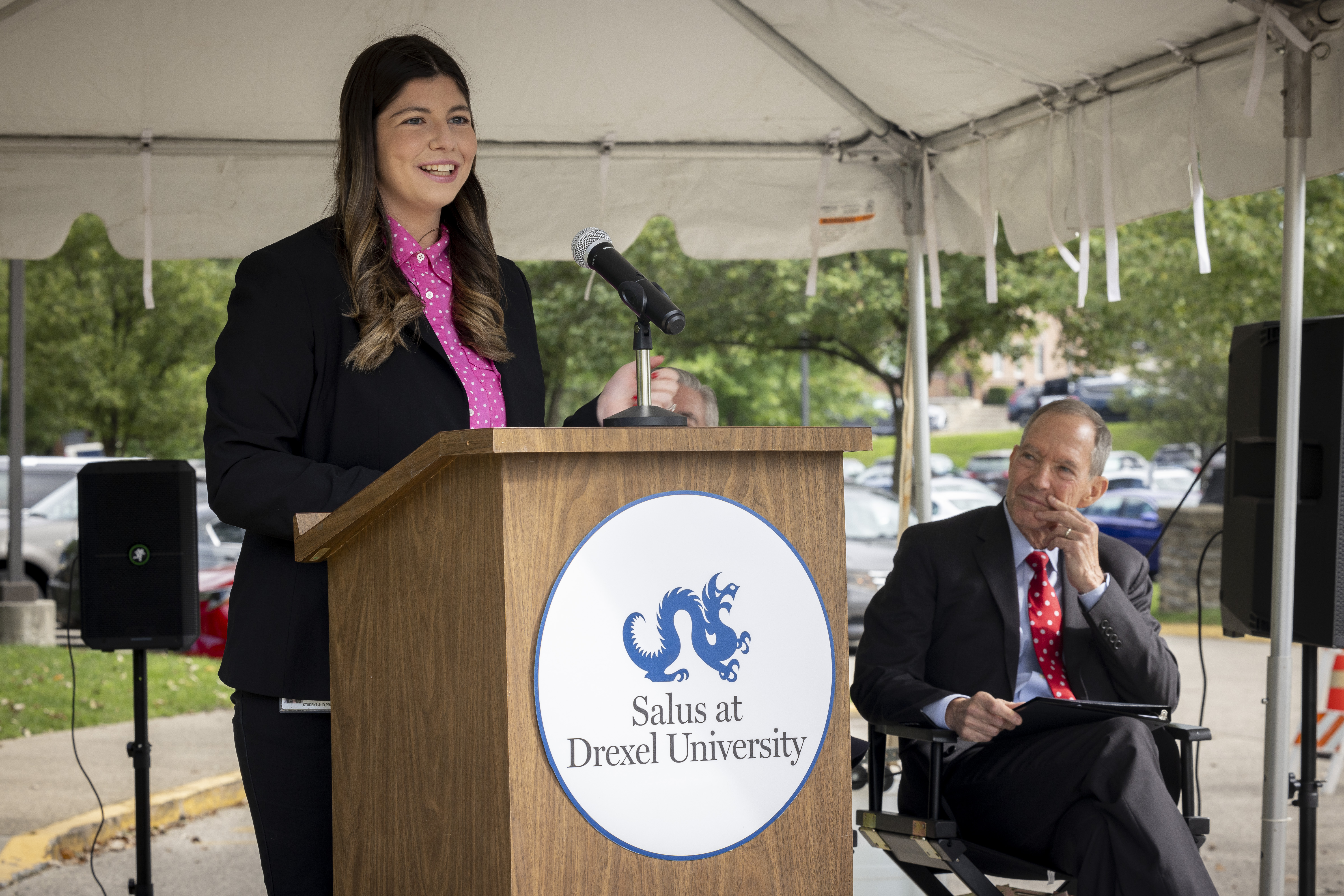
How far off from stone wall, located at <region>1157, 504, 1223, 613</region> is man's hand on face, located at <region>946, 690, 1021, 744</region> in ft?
39.1

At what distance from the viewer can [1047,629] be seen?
3.54 m

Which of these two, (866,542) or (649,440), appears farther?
(866,542)

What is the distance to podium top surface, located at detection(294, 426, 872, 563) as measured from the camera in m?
1.37

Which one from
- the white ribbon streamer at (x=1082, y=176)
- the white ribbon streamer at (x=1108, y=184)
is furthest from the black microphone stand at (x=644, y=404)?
the white ribbon streamer at (x=1082, y=176)

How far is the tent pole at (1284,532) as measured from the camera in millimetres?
3281

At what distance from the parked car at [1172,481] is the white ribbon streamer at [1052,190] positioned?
21141mm

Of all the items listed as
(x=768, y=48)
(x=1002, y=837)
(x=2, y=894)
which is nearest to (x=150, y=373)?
(x=2, y=894)

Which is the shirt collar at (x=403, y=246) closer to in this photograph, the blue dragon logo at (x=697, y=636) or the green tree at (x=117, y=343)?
the blue dragon logo at (x=697, y=636)

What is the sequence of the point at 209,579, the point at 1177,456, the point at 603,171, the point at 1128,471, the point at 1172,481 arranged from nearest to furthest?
the point at 603,171 → the point at 209,579 → the point at 1172,481 → the point at 1128,471 → the point at 1177,456

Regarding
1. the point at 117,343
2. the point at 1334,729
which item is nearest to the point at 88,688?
the point at 1334,729

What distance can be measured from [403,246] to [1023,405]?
1826 inches

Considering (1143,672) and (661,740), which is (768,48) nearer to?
(1143,672)

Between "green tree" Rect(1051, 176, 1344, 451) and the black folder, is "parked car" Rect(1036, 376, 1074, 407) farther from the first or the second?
the black folder

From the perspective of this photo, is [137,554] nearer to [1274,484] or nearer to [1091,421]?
[1091,421]
